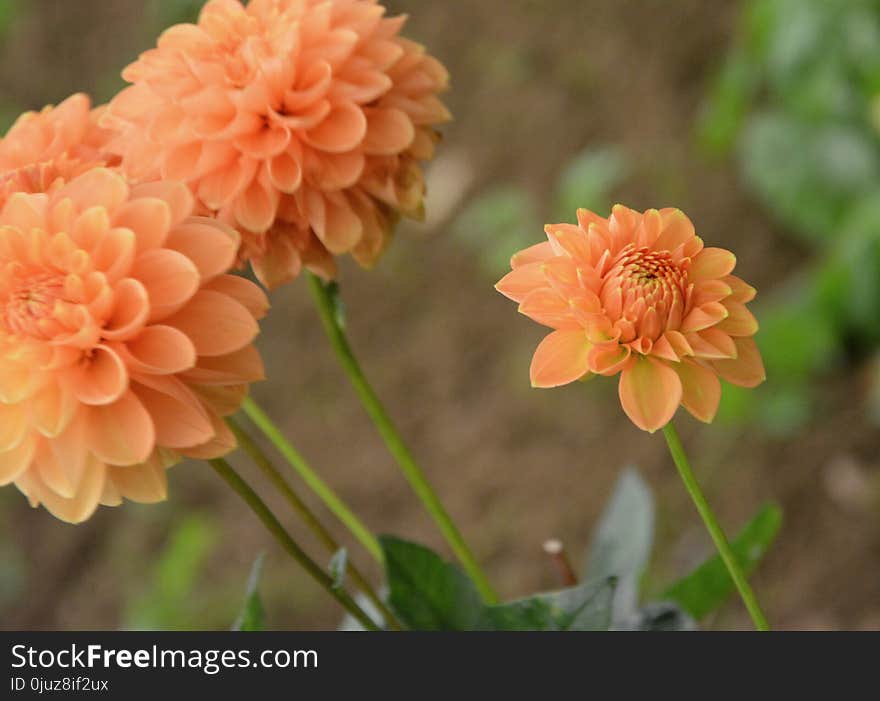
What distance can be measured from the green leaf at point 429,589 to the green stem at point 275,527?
0.14ft

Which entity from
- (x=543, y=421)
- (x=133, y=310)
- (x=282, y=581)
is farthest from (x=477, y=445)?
(x=133, y=310)

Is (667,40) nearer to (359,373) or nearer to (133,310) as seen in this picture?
(359,373)

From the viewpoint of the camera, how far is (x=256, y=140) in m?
0.46

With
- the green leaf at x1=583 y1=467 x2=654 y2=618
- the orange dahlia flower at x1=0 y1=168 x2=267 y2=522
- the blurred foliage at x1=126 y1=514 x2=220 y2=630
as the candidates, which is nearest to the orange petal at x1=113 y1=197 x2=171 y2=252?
the orange dahlia flower at x1=0 y1=168 x2=267 y2=522

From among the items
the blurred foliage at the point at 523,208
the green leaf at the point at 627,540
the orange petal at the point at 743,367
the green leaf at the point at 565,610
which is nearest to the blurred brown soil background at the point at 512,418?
the blurred foliage at the point at 523,208

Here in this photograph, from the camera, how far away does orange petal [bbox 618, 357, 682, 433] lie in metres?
0.35

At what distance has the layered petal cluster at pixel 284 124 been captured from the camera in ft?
1.49

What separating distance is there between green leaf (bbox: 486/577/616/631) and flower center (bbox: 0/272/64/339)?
0.75ft

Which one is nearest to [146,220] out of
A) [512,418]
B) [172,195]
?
[172,195]

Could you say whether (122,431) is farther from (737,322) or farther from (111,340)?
(737,322)

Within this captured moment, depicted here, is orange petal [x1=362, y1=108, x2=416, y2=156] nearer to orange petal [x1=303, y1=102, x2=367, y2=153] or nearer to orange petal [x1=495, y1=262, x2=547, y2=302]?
orange petal [x1=303, y1=102, x2=367, y2=153]

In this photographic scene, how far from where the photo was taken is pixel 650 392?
363mm

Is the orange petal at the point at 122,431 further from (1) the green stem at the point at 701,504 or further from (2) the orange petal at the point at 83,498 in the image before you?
(1) the green stem at the point at 701,504

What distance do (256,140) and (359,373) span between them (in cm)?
12
